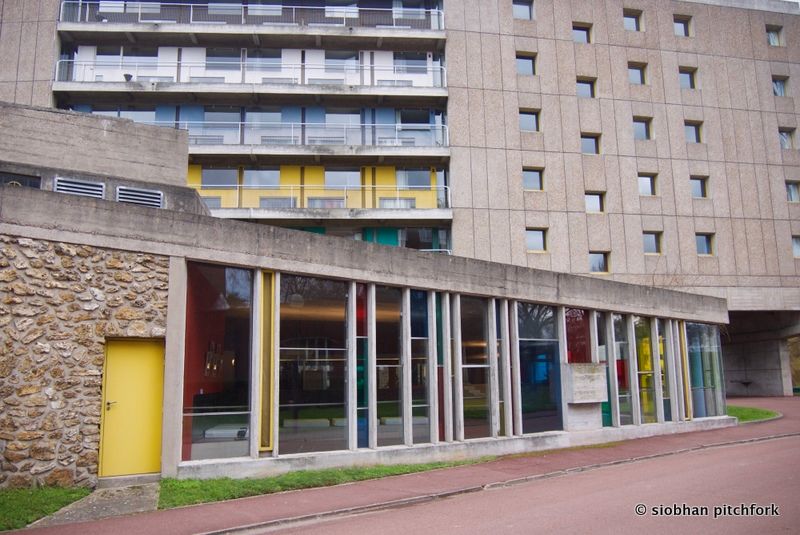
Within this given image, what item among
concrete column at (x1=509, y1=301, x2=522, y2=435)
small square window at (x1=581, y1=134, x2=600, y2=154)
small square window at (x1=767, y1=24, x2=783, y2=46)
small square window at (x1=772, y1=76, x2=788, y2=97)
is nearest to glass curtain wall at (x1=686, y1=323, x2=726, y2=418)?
concrete column at (x1=509, y1=301, x2=522, y2=435)

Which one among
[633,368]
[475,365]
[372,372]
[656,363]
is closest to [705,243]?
[656,363]

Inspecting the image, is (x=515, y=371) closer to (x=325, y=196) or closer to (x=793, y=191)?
(x=325, y=196)

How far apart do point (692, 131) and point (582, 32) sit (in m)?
7.63

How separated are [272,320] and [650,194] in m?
26.2

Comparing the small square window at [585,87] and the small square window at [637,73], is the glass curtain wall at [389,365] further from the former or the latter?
the small square window at [637,73]

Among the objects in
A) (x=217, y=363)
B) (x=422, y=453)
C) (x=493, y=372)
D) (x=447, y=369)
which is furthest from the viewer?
(x=493, y=372)

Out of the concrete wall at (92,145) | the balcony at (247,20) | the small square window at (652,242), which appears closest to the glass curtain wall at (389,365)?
the concrete wall at (92,145)

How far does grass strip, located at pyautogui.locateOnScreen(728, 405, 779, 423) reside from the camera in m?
23.5

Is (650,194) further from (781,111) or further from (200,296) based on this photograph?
(200,296)

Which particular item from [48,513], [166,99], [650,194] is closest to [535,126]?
[650,194]

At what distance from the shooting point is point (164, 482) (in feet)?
34.2

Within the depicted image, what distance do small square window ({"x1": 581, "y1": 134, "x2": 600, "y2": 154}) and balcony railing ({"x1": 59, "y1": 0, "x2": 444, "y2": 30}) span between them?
8801 millimetres

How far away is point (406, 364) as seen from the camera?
46.2 ft

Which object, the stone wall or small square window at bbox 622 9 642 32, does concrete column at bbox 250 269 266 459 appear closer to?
the stone wall
